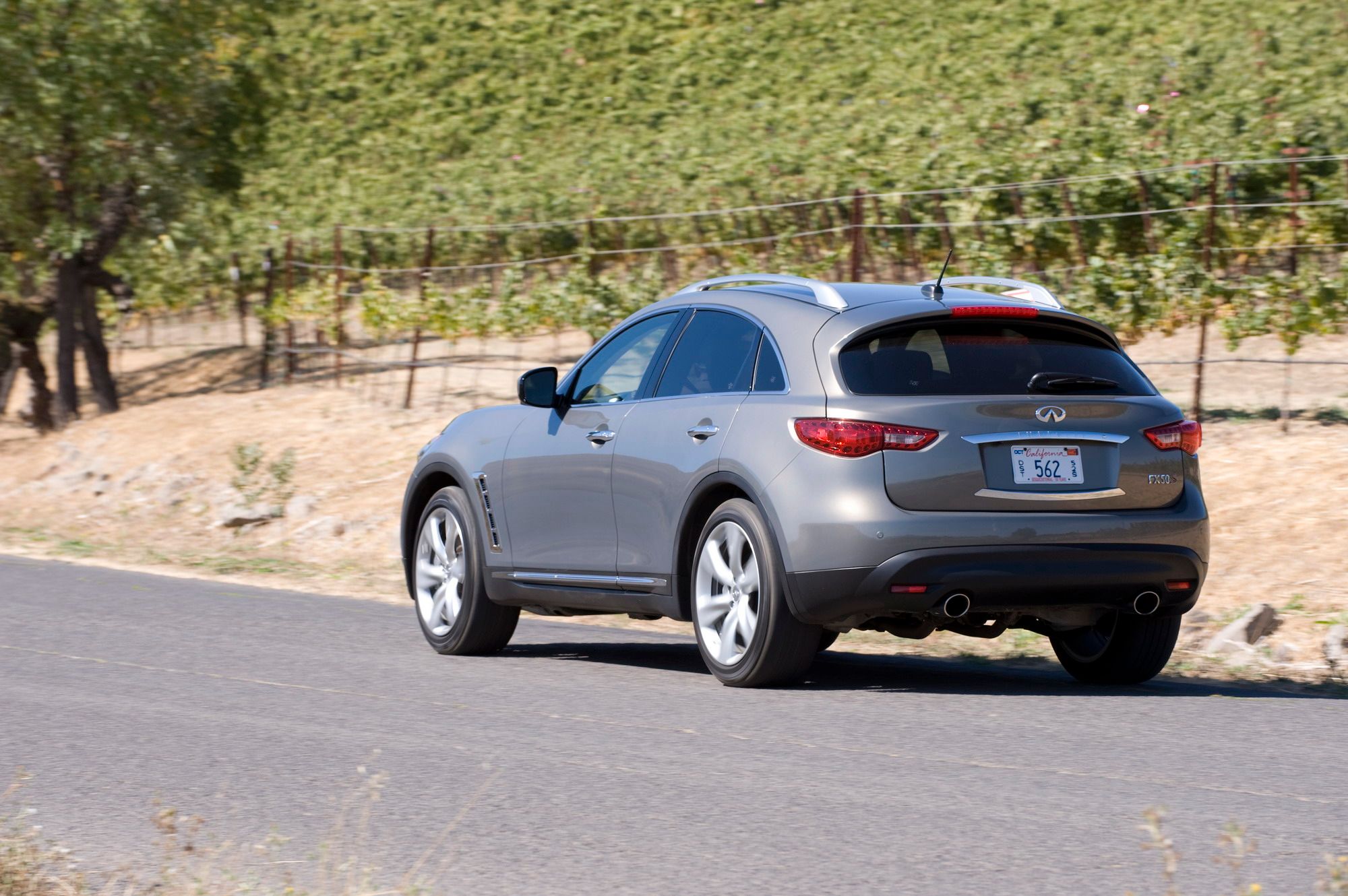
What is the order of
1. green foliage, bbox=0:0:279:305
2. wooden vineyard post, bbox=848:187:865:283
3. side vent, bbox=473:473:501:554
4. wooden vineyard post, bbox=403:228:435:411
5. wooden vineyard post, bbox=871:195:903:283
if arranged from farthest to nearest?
green foliage, bbox=0:0:279:305 → wooden vineyard post, bbox=871:195:903:283 → wooden vineyard post, bbox=403:228:435:411 → wooden vineyard post, bbox=848:187:865:283 → side vent, bbox=473:473:501:554

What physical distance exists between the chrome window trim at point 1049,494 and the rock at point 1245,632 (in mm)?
2438

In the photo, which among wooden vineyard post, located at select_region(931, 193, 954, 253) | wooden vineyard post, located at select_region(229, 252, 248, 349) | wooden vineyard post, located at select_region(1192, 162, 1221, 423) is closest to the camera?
wooden vineyard post, located at select_region(1192, 162, 1221, 423)

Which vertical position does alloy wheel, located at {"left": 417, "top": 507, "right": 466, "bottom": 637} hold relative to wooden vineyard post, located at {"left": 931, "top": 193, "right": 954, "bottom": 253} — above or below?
below

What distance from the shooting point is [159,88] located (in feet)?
77.6

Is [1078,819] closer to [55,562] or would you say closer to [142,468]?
[55,562]

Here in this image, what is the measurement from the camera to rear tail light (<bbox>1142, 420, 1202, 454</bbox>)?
7.48m

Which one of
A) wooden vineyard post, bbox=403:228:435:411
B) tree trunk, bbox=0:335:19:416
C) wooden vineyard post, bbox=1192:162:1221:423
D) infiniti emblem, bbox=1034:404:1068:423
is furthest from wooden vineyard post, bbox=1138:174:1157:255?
tree trunk, bbox=0:335:19:416

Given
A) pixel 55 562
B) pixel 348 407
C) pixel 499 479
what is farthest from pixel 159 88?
pixel 499 479

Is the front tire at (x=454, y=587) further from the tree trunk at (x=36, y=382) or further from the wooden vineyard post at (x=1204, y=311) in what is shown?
the tree trunk at (x=36, y=382)

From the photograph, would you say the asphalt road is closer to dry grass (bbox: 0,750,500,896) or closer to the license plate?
dry grass (bbox: 0,750,500,896)

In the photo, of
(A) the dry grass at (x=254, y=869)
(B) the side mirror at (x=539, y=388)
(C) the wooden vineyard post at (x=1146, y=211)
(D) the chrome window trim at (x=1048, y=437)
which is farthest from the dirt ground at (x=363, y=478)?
(A) the dry grass at (x=254, y=869)

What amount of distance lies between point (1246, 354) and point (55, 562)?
1121 centimetres

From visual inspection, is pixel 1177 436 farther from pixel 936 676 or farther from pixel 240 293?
pixel 240 293

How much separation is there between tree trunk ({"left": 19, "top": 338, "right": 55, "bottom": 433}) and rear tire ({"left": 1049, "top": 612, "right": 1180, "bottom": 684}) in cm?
1935
